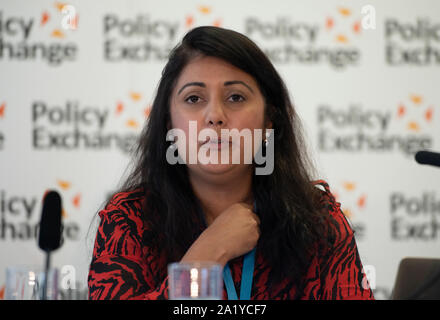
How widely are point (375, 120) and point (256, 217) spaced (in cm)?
173

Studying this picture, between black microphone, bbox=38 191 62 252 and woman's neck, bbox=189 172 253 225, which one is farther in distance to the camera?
woman's neck, bbox=189 172 253 225

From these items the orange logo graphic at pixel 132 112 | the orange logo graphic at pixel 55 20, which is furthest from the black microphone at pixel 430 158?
the orange logo graphic at pixel 55 20

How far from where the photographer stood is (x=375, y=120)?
3.03 metres

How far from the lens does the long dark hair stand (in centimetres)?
150

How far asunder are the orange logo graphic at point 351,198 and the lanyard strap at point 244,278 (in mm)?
1625

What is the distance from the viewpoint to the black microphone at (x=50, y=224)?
865 mm

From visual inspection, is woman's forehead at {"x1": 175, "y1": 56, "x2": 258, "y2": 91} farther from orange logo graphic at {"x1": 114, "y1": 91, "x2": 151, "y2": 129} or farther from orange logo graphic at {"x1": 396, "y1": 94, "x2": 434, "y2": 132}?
orange logo graphic at {"x1": 396, "y1": 94, "x2": 434, "y2": 132}

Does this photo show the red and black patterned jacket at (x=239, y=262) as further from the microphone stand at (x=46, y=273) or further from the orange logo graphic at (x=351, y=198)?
the orange logo graphic at (x=351, y=198)

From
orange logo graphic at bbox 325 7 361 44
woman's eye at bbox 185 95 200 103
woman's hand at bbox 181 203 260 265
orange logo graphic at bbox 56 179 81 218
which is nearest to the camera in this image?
woman's hand at bbox 181 203 260 265

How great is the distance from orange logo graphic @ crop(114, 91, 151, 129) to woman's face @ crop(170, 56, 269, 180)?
1.41m

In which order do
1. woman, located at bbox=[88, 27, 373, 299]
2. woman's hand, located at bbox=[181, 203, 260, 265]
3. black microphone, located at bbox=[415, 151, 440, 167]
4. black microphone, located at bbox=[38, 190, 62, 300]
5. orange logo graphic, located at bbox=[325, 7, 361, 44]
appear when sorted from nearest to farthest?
black microphone, located at bbox=[38, 190, 62, 300] → black microphone, located at bbox=[415, 151, 440, 167] → woman's hand, located at bbox=[181, 203, 260, 265] → woman, located at bbox=[88, 27, 373, 299] → orange logo graphic, located at bbox=[325, 7, 361, 44]

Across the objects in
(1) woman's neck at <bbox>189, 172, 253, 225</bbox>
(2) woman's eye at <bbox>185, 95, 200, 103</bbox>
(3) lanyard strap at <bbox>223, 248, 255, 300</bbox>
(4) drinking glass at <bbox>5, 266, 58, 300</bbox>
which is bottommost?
(3) lanyard strap at <bbox>223, 248, 255, 300</bbox>

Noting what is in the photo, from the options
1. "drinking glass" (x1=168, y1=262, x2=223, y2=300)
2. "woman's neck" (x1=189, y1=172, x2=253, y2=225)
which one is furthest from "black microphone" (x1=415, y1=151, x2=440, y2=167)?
"woman's neck" (x1=189, y1=172, x2=253, y2=225)
